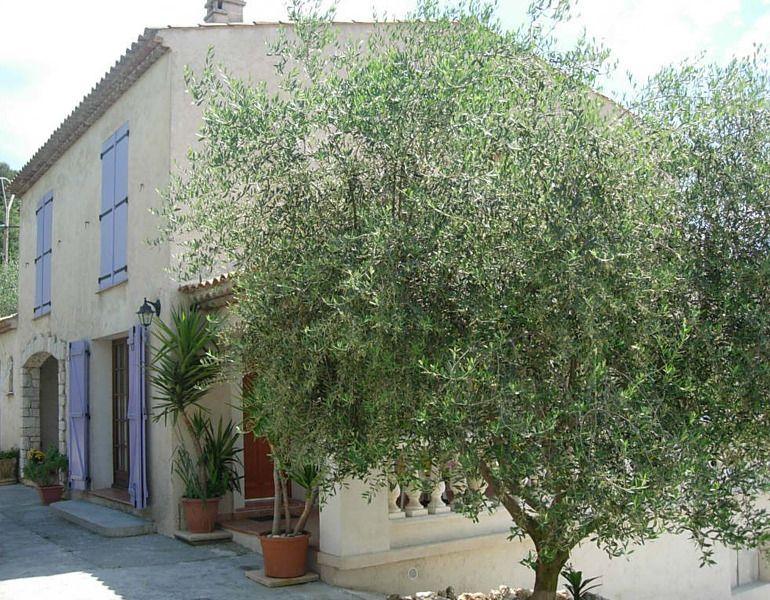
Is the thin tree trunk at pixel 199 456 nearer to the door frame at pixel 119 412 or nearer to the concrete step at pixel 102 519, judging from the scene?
the concrete step at pixel 102 519

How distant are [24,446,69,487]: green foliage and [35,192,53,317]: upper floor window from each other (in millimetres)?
2643

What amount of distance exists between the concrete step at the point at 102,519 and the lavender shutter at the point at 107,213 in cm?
289

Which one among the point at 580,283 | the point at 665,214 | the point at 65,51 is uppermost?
the point at 65,51

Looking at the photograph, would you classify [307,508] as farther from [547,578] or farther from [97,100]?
[97,100]

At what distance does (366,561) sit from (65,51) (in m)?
25.1

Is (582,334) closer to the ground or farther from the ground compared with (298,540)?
farther from the ground

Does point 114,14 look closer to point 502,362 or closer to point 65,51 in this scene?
point 502,362

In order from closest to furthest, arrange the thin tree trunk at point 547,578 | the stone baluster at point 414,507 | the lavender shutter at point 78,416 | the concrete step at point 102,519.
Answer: the thin tree trunk at point 547,578 → the stone baluster at point 414,507 → the concrete step at point 102,519 → the lavender shutter at point 78,416

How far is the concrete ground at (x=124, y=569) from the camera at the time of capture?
673cm

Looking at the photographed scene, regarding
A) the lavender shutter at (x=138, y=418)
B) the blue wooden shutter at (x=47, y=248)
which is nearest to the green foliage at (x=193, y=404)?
the lavender shutter at (x=138, y=418)

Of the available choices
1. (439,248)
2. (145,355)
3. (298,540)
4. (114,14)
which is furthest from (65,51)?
(439,248)

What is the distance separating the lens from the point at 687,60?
5.14 meters

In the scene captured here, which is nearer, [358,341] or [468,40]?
[358,341]

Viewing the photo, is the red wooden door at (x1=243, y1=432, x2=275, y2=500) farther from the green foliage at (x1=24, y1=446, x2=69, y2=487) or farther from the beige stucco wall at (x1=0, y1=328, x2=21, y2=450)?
the beige stucco wall at (x1=0, y1=328, x2=21, y2=450)
